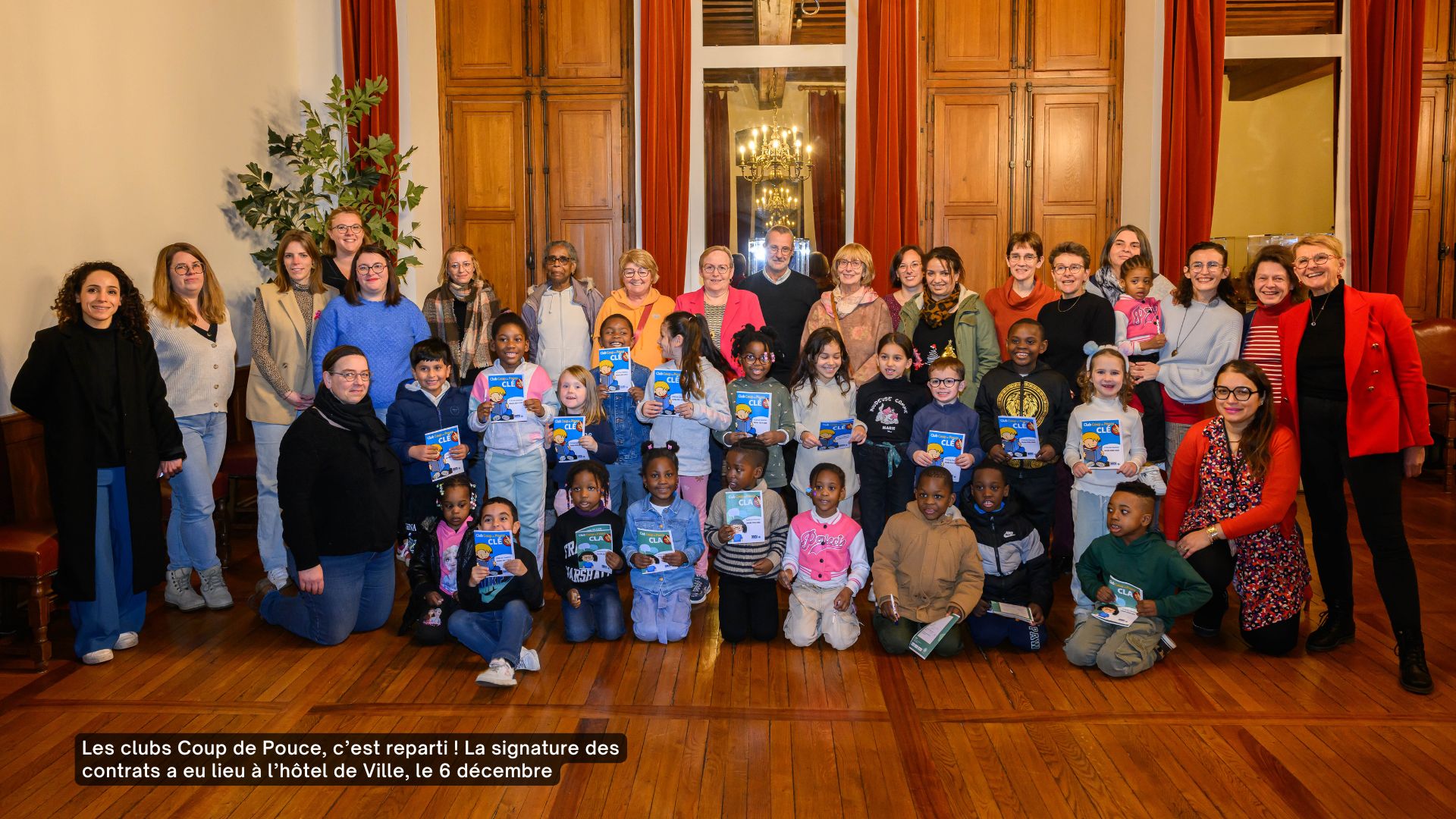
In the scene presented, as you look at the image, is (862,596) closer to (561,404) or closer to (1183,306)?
(561,404)

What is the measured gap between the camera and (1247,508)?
4.09 m

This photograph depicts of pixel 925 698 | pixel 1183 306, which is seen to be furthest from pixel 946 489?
pixel 1183 306

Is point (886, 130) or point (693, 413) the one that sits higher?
point (886, 130)

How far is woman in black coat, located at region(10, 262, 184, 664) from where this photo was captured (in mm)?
4027

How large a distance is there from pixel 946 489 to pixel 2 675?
3864 millimetres

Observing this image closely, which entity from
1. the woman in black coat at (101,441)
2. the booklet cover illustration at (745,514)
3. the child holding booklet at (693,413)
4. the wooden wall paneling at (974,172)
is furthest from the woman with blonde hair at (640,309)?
the wooden wall paneling at (974,172)

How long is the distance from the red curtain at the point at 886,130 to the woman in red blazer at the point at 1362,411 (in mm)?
4030

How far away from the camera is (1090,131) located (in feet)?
26.4

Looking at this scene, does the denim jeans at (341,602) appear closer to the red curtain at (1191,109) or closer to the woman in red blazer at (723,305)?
the woman in red blazer at (723,305)

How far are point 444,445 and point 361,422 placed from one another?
0.36m

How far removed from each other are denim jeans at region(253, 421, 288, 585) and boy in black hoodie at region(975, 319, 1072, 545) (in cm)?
345

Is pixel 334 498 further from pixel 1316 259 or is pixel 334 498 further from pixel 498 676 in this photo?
pixel 1316 259

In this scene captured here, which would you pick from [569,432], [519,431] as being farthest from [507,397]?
[569,432]

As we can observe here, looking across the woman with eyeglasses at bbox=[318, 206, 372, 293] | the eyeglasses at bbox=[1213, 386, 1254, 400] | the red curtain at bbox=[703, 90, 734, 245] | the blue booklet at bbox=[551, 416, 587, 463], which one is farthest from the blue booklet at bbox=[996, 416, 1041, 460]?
the red curtain at bbox=[703, 90, 734, 245]
